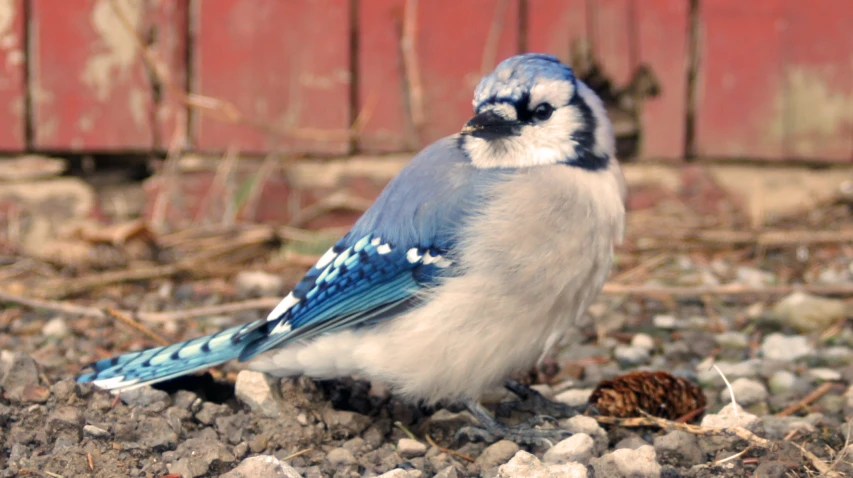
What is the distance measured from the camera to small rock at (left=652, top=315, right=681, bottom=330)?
2.81m

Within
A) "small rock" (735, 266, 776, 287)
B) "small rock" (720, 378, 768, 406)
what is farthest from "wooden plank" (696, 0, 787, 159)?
"small rock" (720, 378, 768, 406)

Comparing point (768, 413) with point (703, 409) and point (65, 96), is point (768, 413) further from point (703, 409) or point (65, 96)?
point (65, 96)

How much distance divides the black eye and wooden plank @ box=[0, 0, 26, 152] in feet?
7.53

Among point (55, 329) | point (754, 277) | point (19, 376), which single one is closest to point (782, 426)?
point (754, 277)

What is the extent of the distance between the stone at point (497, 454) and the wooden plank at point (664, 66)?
2.04 meters

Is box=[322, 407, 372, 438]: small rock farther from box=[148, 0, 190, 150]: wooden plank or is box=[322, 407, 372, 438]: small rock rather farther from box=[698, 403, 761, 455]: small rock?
box=[148, 0, 190, 150]: wooden plank

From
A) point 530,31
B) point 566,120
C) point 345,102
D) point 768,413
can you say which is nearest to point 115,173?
point 345,102

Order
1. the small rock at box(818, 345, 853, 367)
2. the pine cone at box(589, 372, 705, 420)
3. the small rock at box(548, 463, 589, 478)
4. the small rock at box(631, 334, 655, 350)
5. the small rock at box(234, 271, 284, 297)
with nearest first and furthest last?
the small rock at box(548, 463, 589, 478)
the pine cone at box(589, 372, 705, 420)
the small rock at box(818, 345, 853, 367)
the small rock at box(631, 334, 655, 350)
the small rock at box(234, 271, 284, 297)

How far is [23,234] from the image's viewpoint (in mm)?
3709

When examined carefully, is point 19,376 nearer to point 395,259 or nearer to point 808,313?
point 395,259

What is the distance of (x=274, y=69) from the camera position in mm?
3705

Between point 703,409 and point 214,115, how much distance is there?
7.10 feet

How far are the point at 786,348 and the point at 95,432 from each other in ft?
5.45

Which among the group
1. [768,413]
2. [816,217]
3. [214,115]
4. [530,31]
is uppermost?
[530,31]
